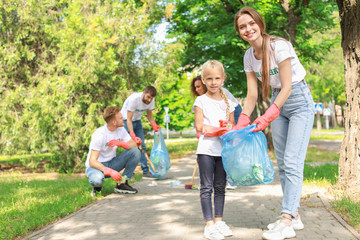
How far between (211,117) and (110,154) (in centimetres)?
310

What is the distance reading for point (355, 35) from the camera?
5.75m

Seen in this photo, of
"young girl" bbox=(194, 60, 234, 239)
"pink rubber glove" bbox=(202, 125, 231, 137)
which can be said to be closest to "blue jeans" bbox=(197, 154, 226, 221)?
"young girl" bbox=(194, 60, 234, 239)

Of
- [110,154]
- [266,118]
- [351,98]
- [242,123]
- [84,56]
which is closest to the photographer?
[266,118]

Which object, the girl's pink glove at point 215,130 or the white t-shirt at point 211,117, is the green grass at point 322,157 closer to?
the white t-shirt at point 211,117

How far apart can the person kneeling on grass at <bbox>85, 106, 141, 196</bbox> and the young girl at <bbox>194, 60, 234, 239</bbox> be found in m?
2.24

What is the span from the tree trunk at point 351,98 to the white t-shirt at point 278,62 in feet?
7.50

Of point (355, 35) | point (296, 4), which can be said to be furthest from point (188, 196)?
point (296, 4)

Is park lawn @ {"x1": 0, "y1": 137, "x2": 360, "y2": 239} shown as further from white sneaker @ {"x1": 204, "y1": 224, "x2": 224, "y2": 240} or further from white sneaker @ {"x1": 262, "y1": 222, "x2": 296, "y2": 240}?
white sneaker @ {"x1": 204, "y1": 224, "x2": 224, "y2": 240}

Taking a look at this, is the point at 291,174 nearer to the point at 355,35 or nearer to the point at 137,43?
the point at 355,35

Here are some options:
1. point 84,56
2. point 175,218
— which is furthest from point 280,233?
point 84,56

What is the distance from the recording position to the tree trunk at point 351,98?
5.64 m

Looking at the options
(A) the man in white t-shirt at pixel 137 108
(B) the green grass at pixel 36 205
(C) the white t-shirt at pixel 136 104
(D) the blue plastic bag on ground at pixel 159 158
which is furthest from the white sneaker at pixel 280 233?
(C) the white t-shirt at pixel 136 104

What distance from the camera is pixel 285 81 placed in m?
3.70

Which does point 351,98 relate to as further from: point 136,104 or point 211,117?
point 136,104
